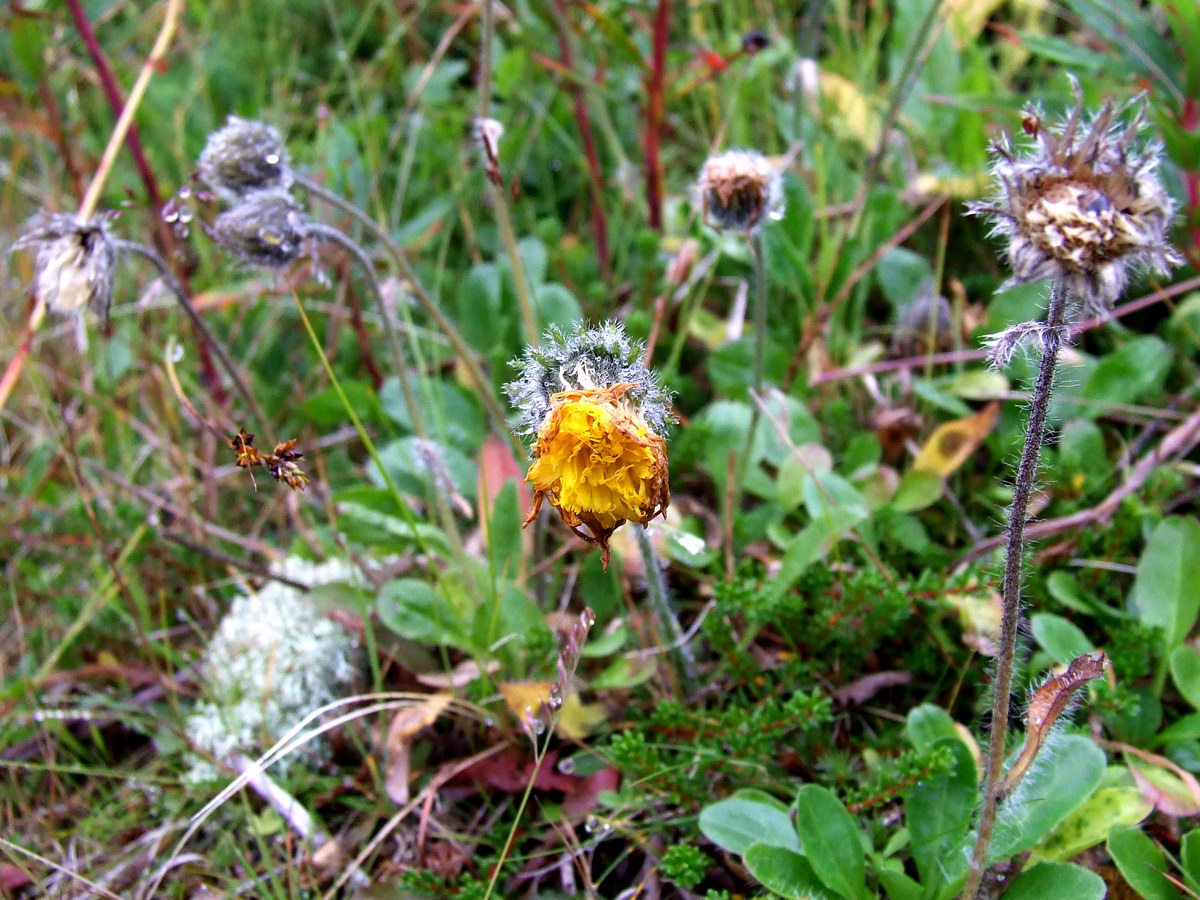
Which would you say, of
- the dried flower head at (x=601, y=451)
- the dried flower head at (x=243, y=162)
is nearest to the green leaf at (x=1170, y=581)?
the dried flower head at (x=601, y=451)

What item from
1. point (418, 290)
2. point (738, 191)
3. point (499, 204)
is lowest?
point (418, 290)

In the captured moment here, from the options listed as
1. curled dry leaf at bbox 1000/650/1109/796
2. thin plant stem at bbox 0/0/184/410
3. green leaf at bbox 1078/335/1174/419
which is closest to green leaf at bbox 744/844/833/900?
curled dry leaf at bbox 1000/650/1109/796

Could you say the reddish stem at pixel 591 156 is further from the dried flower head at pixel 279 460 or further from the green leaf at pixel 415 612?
the dried flower head at pixel 279 460

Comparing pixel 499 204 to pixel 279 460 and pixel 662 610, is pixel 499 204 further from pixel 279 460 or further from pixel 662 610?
pixel 662 610

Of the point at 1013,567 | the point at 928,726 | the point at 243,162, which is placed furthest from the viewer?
Answer: the point at 243,162

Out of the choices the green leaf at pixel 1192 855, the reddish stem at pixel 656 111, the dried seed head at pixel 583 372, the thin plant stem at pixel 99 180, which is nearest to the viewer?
the dried seed head at pixel 583 372

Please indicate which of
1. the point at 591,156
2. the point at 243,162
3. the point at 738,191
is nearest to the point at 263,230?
the point at 243,162
